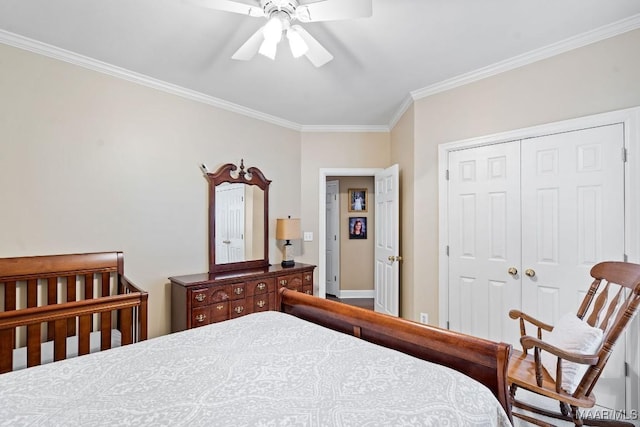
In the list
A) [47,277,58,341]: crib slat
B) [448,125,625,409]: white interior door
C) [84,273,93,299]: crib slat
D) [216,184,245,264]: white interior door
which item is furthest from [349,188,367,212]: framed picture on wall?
[47,277,58,341]: crib slat

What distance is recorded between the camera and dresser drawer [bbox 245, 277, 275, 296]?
3248 millimetres

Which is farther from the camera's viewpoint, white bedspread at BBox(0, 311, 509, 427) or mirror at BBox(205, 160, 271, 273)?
mirror at BBox(205, 160, 271, 273)

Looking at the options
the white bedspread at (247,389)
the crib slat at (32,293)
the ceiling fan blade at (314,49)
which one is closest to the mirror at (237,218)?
the crib slat at (32,293)

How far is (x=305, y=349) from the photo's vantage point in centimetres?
138

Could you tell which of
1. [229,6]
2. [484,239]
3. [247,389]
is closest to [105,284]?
[247,389]

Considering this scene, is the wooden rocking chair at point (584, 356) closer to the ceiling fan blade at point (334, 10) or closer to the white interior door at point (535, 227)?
the white interior door at point (535, 227)

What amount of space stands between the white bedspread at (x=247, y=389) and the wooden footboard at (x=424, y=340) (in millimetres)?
117

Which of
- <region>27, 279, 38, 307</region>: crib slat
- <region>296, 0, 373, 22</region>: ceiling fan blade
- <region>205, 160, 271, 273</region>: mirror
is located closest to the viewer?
<region>296, 0, 373, 22</region>: ceiling fan blade

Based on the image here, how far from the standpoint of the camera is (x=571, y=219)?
2311 mm

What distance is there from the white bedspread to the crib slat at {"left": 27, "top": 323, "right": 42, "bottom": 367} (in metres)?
0.71

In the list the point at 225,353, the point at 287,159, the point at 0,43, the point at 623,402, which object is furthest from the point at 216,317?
the point at 623,402

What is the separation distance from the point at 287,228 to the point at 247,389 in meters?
2.85

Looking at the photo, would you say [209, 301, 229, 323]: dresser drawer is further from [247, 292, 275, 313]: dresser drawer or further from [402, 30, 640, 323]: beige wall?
[402, 30, 640, 323]: beige wall

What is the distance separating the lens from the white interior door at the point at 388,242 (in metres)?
3.56
